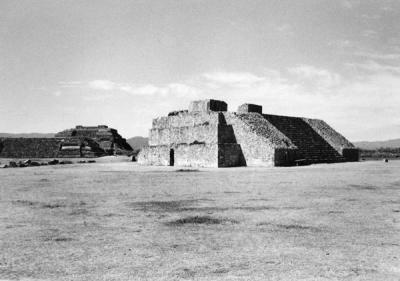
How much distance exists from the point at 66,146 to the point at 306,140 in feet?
92.7

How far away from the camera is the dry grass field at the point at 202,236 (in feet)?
13.6

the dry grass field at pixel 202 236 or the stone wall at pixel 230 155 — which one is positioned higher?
the stone wall at pixel 230 155

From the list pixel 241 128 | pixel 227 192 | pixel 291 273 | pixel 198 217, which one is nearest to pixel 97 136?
pixel 241 128

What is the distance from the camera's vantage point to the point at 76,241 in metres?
5.43

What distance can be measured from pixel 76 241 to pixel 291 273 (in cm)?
294

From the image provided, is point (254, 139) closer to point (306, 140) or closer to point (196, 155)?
point (196, 155)

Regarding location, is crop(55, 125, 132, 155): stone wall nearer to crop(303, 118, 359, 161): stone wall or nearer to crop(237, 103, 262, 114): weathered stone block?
crop(237, 103, 262, 114): weathered stone block

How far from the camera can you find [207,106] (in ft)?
93.1

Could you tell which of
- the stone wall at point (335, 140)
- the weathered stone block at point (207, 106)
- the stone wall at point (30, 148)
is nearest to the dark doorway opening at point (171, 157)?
the weathered stone block at point (207, 106)

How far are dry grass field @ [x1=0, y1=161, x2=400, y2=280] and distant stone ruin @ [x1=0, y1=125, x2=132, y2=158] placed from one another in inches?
1402

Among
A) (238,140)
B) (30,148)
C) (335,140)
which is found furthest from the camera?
(30,148)

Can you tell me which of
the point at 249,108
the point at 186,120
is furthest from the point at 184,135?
the point at 249,108

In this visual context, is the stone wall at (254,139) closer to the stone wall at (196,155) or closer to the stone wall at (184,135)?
the stone wall at (184,135)

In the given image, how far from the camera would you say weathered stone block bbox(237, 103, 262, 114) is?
28.8m
